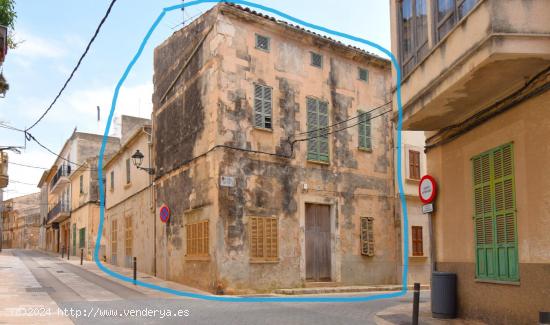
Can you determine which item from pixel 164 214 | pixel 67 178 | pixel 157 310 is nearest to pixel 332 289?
pixel 164 214

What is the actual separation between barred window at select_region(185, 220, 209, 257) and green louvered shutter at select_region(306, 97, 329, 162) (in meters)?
4.16

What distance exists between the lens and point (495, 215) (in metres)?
9.58

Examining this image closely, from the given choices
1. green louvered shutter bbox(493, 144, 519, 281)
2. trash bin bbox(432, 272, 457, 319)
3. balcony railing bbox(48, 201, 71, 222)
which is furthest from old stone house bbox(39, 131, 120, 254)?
green louvered shutter bbox(493, 144, 519, 281)

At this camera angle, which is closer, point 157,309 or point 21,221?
point 157,309

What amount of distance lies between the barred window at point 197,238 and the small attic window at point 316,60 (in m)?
6.64

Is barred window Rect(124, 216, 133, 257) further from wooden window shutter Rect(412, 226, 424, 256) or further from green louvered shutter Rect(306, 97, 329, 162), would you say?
→ wooden window shutter Rect(412, 226, 424, 256)

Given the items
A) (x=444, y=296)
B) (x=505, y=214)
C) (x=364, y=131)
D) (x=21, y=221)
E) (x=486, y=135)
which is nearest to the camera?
(x=505, y=214)

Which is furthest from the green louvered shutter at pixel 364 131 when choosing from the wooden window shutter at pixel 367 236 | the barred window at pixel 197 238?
the barred window at pixel 197 238

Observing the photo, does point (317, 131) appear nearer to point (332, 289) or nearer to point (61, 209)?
point (332, 289)

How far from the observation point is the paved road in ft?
33.1

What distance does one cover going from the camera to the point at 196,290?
54.5ft

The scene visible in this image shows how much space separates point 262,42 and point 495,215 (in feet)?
33.9

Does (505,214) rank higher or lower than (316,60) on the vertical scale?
lower

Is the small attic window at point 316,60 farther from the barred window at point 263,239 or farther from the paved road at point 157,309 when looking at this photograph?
the paved road at point 157,309
